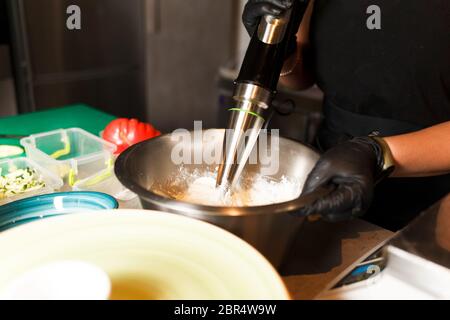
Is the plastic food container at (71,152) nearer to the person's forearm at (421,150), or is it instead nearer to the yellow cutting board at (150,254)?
the yellow cutting board at (150,254)

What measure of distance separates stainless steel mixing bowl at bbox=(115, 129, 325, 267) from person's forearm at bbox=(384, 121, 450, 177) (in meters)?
0.17

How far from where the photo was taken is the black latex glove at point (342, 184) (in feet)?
2.13

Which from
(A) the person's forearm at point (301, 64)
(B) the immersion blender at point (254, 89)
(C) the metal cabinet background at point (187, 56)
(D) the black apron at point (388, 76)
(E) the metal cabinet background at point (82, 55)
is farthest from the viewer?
(C) the metal cabinet background at point (187, 56)

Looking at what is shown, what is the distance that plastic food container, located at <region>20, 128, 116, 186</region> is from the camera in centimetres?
102

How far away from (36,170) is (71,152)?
208 mm

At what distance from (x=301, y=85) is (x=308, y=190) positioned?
28.1 inches

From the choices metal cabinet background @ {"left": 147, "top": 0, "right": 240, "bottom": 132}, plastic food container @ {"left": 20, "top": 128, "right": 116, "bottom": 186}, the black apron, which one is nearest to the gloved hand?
the black apron

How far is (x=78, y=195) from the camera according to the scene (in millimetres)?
843

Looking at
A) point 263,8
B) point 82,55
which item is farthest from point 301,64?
point 82,55

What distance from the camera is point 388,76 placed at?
3.60 feet

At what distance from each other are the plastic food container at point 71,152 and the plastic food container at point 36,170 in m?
0.03

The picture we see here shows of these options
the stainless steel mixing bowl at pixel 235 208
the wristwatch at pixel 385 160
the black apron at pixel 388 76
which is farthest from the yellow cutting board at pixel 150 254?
the black apron at pixel 388 76
